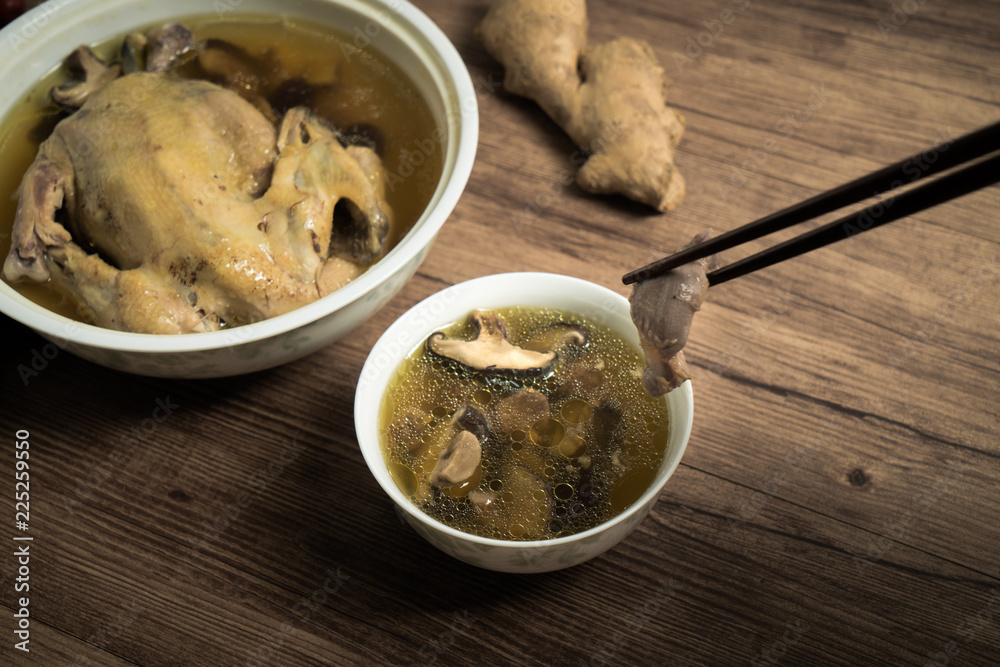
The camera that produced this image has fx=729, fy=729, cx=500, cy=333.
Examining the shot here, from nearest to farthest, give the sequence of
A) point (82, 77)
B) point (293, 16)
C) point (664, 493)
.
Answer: point (664, 493) < point (82, 77) < point (293, 16)

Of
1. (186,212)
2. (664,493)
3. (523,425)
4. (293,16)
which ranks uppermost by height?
(293,16)

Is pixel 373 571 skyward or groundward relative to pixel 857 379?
groundward

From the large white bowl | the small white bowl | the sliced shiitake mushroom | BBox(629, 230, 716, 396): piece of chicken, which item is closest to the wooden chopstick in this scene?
BBox(629, 230, 716, 396): piece of chicken

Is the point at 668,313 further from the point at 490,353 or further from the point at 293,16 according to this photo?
the point at 293,16

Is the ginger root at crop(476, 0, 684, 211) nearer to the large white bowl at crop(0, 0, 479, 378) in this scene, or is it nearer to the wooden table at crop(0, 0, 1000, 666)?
the wooden table at crop(0, 0, 1000, 666)

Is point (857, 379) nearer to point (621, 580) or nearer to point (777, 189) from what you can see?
point (777, 189)

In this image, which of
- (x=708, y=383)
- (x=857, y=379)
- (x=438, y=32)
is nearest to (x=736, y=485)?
(x=708, y=383)

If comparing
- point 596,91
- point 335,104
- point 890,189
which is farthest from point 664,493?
point 335,104
